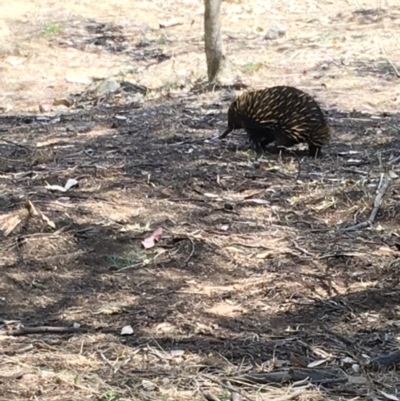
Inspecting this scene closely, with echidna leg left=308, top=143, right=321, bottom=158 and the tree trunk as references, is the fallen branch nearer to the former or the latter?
echidna leg left=308, top=143, right=321, bottom=158

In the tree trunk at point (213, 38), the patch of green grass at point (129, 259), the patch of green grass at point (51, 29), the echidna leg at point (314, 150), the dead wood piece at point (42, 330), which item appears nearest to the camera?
the dead wood piece at point (42, 330)

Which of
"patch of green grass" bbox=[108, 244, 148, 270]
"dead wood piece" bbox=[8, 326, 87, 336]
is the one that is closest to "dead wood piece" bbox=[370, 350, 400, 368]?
"dead wood piece" bbox=[8, 326, 87, 336]

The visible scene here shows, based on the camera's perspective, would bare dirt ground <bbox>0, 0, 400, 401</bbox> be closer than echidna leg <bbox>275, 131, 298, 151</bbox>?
Yes

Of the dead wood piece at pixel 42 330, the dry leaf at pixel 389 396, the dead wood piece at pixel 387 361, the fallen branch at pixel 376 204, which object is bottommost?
the fallen branch at pixel 376 204

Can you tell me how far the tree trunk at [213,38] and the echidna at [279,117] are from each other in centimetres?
271

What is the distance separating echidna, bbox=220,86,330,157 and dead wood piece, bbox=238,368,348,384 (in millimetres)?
4172

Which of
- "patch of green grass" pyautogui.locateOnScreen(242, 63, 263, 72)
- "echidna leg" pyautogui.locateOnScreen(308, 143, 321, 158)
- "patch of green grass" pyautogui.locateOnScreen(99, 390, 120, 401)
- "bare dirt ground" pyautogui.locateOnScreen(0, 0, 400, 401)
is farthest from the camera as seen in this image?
"patch of green grass" pyautogui.locateOnScreen(242, 63, 263, 72)

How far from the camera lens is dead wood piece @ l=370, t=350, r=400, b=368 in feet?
10.6

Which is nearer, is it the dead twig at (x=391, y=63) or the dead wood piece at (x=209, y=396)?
the dead wood piece at (x=209, y=396)

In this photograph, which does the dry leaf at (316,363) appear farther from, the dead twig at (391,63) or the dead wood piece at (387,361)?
the dead twig at (391,63)

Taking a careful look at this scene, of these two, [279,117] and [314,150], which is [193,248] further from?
[279,117]

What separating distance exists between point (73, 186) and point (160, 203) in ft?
2.53

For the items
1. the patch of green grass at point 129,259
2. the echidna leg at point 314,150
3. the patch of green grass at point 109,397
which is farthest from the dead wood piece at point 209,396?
the echidna leg at point 314,150

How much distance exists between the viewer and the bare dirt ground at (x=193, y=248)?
3.23 meters
